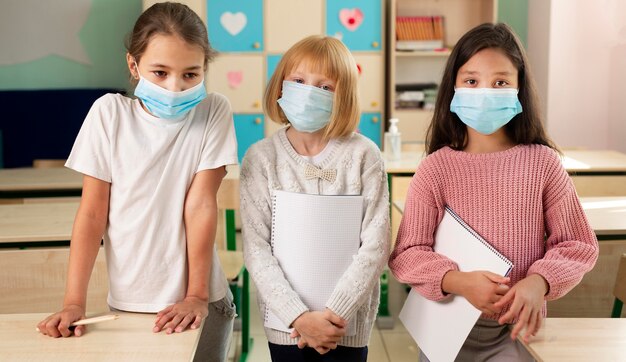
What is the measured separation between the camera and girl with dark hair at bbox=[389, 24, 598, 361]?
5.09ft

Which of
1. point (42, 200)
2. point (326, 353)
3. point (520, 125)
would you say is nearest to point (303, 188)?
point (326, 353)

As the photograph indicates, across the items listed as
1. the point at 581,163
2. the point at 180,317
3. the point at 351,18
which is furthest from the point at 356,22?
the point at 180,317

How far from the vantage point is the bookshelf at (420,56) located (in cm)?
557

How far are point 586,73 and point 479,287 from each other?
455cm

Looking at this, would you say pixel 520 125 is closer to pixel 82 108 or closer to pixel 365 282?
pixel 365 282

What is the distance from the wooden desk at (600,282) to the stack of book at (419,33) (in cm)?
298

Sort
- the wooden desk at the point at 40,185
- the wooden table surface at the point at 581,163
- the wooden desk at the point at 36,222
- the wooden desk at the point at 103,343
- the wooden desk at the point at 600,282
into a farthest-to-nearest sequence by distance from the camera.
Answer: the wooden table surface at the point at 581,163, the wooden desk at the point at 40,185, the wooden desk at the point at 600,282, the wooden desk at the point at 36,222, the wooden desk at the point at 103,343

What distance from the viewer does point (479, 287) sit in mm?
1443

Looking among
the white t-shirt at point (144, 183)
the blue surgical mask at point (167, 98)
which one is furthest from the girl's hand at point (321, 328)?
the blue surgical mask at point (167, 98)

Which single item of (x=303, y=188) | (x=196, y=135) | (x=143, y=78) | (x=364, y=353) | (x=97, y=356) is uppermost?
(x=143, y=78)

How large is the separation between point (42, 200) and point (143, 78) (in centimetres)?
231

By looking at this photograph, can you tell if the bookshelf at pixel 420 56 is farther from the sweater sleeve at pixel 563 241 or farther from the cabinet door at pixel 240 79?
the sweater sleeve at pixel 563 241

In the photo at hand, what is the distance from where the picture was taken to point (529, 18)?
593cm

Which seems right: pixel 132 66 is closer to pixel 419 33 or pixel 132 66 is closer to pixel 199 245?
pixel 199 245
